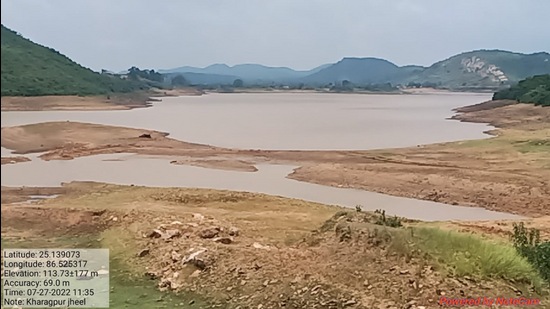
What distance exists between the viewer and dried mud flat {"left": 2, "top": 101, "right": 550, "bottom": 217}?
61.0 ft

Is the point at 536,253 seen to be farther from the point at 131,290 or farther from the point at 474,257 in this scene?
the point at 131,290

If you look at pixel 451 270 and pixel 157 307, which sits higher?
pixel 451 270

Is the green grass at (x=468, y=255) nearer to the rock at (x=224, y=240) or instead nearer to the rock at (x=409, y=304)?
the rock at (x=409, y=304)

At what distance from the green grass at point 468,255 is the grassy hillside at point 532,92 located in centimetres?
4023

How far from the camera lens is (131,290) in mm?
8312

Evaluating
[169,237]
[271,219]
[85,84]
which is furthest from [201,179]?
[85,84]

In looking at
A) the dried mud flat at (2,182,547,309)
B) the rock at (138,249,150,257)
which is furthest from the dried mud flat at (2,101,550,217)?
the rock at (138,249,150,257)

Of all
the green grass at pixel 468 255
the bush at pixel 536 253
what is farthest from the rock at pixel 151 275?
the bush at pixel 536 253

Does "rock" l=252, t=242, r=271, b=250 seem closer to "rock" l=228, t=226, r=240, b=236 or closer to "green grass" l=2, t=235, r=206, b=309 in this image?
"rock" l=228, t=226, r=240, b=236

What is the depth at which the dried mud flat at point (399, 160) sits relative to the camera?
18.6 metres

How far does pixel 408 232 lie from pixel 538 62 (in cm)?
17251

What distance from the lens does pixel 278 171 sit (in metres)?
24.3

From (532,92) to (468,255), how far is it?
46.9 meters

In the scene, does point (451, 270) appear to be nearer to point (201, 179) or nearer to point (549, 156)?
point (201, 179)
